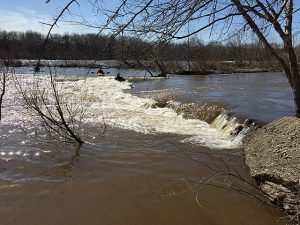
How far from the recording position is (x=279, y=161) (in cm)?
695

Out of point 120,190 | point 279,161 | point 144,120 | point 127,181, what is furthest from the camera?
point 144,120

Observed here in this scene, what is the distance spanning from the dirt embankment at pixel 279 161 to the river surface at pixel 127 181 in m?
0.27

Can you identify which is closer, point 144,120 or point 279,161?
point 279,161

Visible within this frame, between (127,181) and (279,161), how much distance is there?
2683 millimetres

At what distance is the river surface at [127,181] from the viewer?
243 inches

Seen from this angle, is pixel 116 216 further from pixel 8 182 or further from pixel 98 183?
pixel 8 182

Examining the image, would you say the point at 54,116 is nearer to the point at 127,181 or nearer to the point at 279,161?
the point at 127,181

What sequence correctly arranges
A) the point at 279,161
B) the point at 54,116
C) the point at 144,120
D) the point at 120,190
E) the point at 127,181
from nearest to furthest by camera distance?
the point at 279,161 < the point at 120,190 < the point at 127,181 < the point at 54,116 < the point at 144,120

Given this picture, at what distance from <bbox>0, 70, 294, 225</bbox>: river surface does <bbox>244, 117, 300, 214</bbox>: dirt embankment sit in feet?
0.90

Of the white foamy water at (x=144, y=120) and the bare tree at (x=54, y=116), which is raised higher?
the bare tree at (x=54, y=116)

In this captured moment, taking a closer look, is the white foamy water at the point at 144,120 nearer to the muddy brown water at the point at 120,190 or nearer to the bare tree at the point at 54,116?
the bare tree at the point at 54,116

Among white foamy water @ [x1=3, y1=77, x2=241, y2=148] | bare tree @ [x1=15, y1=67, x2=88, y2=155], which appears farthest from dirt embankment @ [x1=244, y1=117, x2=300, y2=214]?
bare tree @ [x1=15, y1=67, x2=88, y2=155]

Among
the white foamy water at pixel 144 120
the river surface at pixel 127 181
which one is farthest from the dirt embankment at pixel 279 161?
the white foamy water at pixel 144 120

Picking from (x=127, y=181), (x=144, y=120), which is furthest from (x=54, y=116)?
(x=127, y=181)
